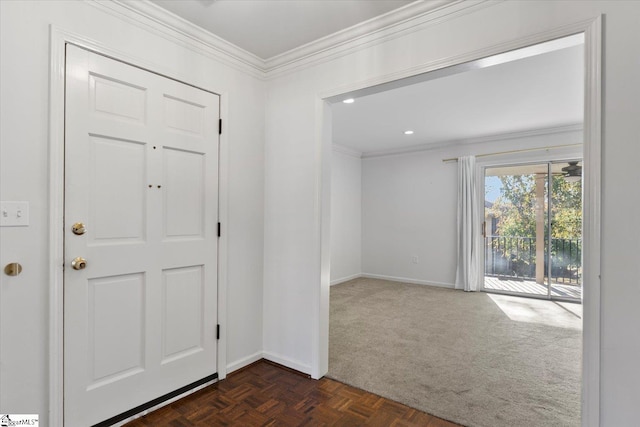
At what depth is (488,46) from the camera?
70.4 inches

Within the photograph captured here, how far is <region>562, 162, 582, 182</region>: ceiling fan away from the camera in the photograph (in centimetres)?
475

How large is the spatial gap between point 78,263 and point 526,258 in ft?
19.0

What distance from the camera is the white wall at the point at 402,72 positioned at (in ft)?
4.76

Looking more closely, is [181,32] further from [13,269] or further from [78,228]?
[13,269]

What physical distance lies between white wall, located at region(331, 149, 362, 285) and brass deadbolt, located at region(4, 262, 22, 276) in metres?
4.56

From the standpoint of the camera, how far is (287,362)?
2615mm

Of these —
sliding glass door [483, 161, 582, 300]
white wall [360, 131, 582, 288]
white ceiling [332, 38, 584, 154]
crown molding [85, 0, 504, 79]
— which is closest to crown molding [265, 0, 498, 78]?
crown molding [85, 0, 504, 79]

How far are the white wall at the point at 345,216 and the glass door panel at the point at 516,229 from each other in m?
2.37

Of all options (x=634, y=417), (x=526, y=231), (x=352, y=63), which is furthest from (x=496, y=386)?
(x=526, y=231)

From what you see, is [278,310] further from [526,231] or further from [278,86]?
[526,231]

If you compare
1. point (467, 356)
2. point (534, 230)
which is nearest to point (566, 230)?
point (534, 230)

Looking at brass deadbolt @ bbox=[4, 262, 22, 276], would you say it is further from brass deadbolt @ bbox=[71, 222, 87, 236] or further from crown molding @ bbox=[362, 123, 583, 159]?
crown molding @ bbox=[362, 123, 583, 159]

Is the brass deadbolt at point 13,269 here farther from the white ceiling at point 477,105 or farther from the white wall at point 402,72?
the white ceiling at point 477,105

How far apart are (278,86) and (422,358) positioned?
2.70 m
